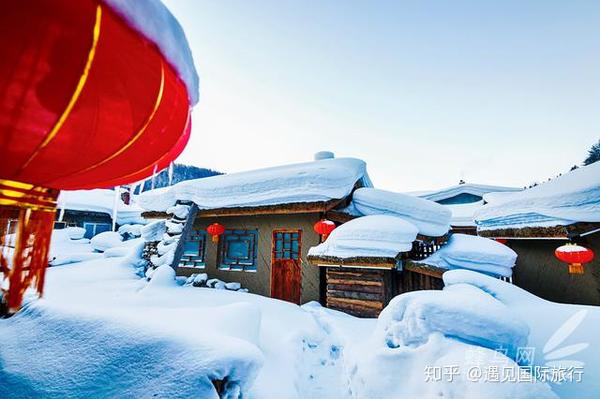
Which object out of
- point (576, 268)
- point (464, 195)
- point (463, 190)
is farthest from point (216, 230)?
point (464, 195)

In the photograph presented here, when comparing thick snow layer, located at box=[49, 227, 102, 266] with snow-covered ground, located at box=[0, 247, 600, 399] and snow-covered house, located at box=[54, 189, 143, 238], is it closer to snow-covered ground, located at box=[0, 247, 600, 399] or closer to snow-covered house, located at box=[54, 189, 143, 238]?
snow-covered house, located at box=[54, 189, 143, 238]

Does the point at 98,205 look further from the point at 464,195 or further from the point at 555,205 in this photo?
the point at 464,195

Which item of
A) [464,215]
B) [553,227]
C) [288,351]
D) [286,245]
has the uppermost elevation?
[464,215]

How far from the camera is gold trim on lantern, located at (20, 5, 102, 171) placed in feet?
3.89

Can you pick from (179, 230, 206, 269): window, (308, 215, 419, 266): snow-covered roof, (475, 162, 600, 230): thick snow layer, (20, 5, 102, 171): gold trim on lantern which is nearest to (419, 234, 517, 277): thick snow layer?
(475, 162, 600, 230): thick snow layer

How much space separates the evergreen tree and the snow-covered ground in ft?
129

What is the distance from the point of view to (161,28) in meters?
1.34

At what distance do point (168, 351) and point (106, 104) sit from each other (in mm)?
2015

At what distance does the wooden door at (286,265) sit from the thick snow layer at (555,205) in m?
6.54

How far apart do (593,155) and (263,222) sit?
41246 millimetres

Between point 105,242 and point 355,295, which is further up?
point 105,242

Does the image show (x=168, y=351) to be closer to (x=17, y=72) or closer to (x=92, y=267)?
(x=17, y=72)

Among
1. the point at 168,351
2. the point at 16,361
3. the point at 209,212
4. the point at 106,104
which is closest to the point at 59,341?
the point at 16,361

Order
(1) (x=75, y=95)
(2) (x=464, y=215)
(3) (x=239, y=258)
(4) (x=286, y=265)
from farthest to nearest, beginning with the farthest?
(2) (x=464, y=215) < (3) (x=239, y=258) < (4) (x=286, y=265) < (1) (x=75, y=95)
